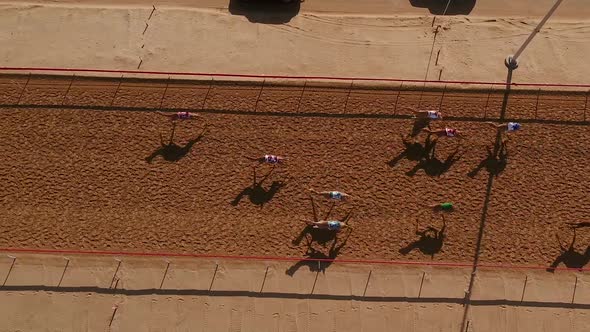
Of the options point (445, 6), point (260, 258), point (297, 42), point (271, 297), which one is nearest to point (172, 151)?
point (260, 258)

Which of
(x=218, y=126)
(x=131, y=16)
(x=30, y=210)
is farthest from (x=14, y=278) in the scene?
(x=131, y=16)

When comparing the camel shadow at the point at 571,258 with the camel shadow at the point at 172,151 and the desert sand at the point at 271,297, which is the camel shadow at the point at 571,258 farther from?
the camel shadow at the point at 172,151

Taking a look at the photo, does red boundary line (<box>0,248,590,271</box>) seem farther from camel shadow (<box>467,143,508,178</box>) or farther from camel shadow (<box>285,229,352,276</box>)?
camel shadow (<box>467,143,508,178</box>)

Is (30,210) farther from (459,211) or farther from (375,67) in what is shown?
(459,211)

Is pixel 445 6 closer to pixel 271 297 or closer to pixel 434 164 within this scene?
pixel 434 164

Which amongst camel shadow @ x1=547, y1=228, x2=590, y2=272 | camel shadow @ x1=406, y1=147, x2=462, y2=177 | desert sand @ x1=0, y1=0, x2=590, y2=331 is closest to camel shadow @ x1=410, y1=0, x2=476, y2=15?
desert sand @ x1=0, y1=0, x2=590, y2=331

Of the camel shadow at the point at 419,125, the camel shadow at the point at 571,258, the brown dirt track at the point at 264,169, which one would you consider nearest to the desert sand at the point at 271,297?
the camel shadow at the point at 571,258
